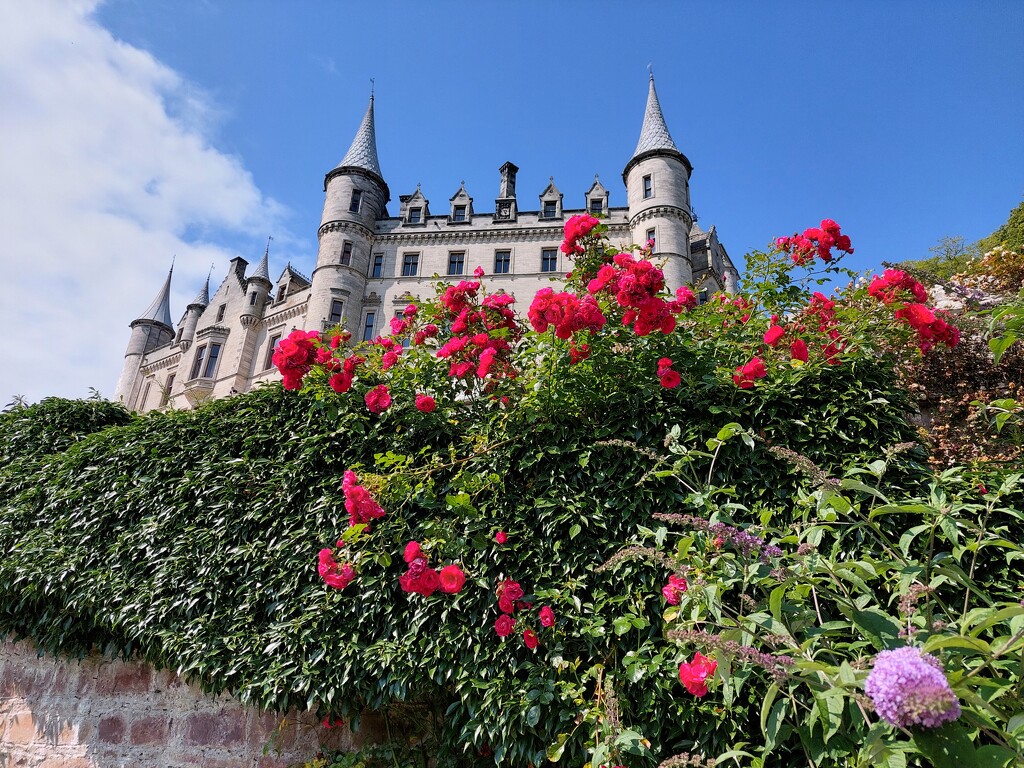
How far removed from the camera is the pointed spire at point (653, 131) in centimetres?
3044

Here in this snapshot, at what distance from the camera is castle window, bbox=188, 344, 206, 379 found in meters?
36.3

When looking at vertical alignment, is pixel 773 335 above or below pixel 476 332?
below

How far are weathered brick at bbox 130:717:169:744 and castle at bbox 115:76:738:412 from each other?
26640 mm

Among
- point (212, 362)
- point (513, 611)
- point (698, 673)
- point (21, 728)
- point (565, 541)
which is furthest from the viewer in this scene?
point (212, 362)

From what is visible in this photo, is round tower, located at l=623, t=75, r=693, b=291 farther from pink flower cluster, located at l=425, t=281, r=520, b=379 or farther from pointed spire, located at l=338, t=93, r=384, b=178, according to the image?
pink flower cluster, located at l=425, t=281, r=520, b=379

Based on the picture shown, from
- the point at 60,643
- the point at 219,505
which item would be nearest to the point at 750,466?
the point at 219,505

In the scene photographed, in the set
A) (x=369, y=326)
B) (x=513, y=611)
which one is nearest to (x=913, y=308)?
(x=513, y=611)

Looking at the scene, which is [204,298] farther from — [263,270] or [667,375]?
[667,375]

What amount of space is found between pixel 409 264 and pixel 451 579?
3168 centimetres

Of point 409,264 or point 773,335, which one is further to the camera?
point 409,264

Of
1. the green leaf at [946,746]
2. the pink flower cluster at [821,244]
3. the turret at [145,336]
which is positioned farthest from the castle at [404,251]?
the green leaf at [946,746]

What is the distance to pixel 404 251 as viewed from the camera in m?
33.3

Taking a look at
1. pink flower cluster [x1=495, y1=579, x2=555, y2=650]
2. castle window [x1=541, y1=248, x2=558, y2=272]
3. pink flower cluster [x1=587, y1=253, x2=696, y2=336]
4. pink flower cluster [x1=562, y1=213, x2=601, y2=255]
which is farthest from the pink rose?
castle window [x1=541, y1=248, x2=558, y2=272]

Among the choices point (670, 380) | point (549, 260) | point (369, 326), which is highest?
point (549, 260)
